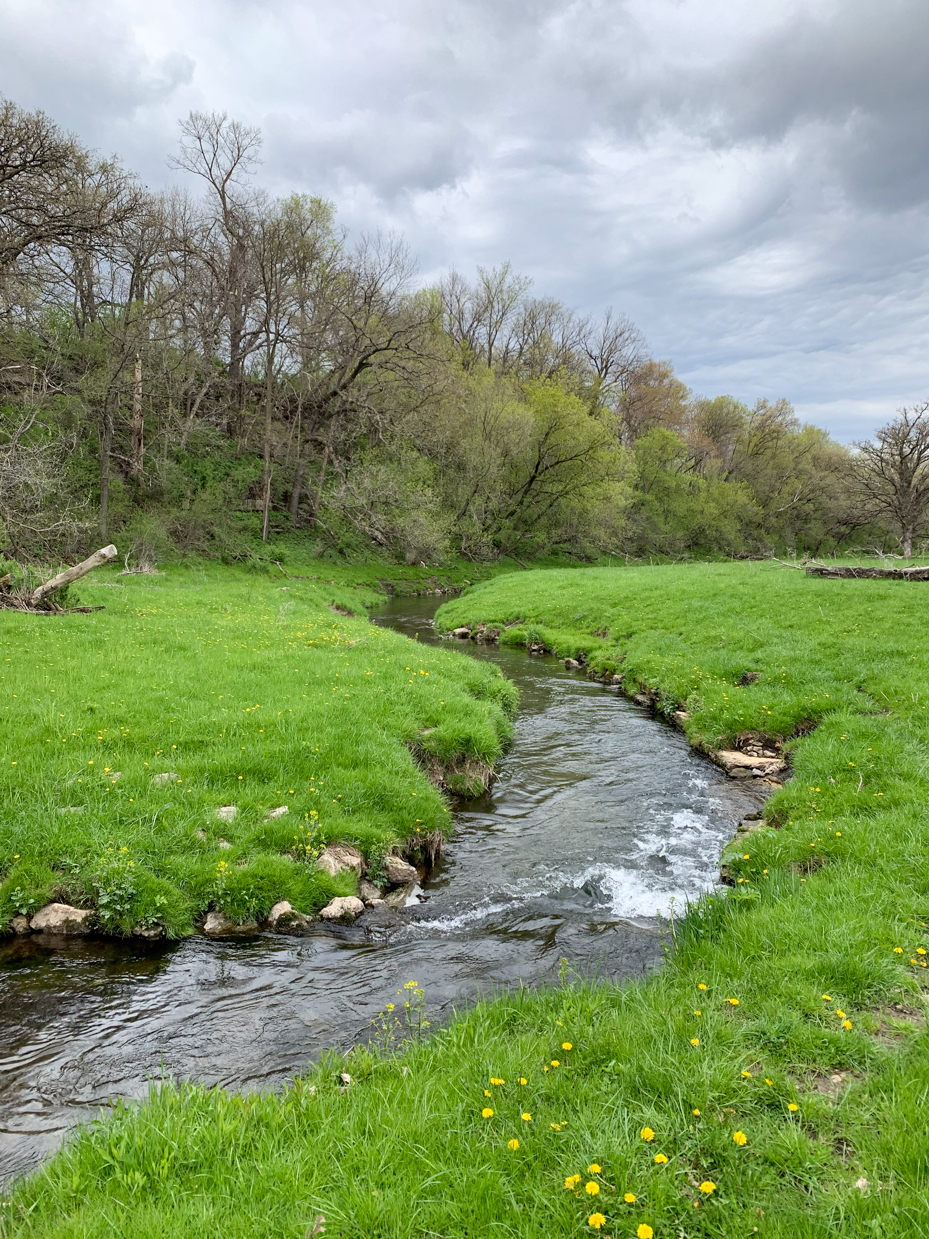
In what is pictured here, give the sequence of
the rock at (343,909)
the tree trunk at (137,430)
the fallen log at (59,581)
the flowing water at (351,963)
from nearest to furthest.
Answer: the flowing water at (351,963), the rock at (343,909), the fallen log at (59,581), the tree trunk at (137,430)

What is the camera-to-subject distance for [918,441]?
34.4 metres

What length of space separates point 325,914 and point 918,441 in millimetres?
40162

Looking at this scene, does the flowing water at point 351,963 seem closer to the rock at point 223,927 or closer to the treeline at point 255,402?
the rock at point 223,927

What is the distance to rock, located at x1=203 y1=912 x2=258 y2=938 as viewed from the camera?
5910 mm

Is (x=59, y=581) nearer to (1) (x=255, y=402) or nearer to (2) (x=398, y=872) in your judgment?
(2) (x=398, y=872)

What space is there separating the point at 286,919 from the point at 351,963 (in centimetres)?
92

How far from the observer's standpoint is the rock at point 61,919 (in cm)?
569

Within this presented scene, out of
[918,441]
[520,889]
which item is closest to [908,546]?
[918,441]

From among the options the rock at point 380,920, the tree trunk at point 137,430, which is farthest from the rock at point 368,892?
the tree trunk at point 137,430

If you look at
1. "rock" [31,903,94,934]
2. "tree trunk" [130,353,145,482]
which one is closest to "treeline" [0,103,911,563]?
"tree trunk" [130,353,145,482]

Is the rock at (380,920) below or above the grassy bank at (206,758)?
below

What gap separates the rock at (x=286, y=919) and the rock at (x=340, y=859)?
1.85 feet

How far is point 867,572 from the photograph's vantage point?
21.9 meters

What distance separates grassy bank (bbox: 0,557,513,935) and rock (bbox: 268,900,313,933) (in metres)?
0.11
